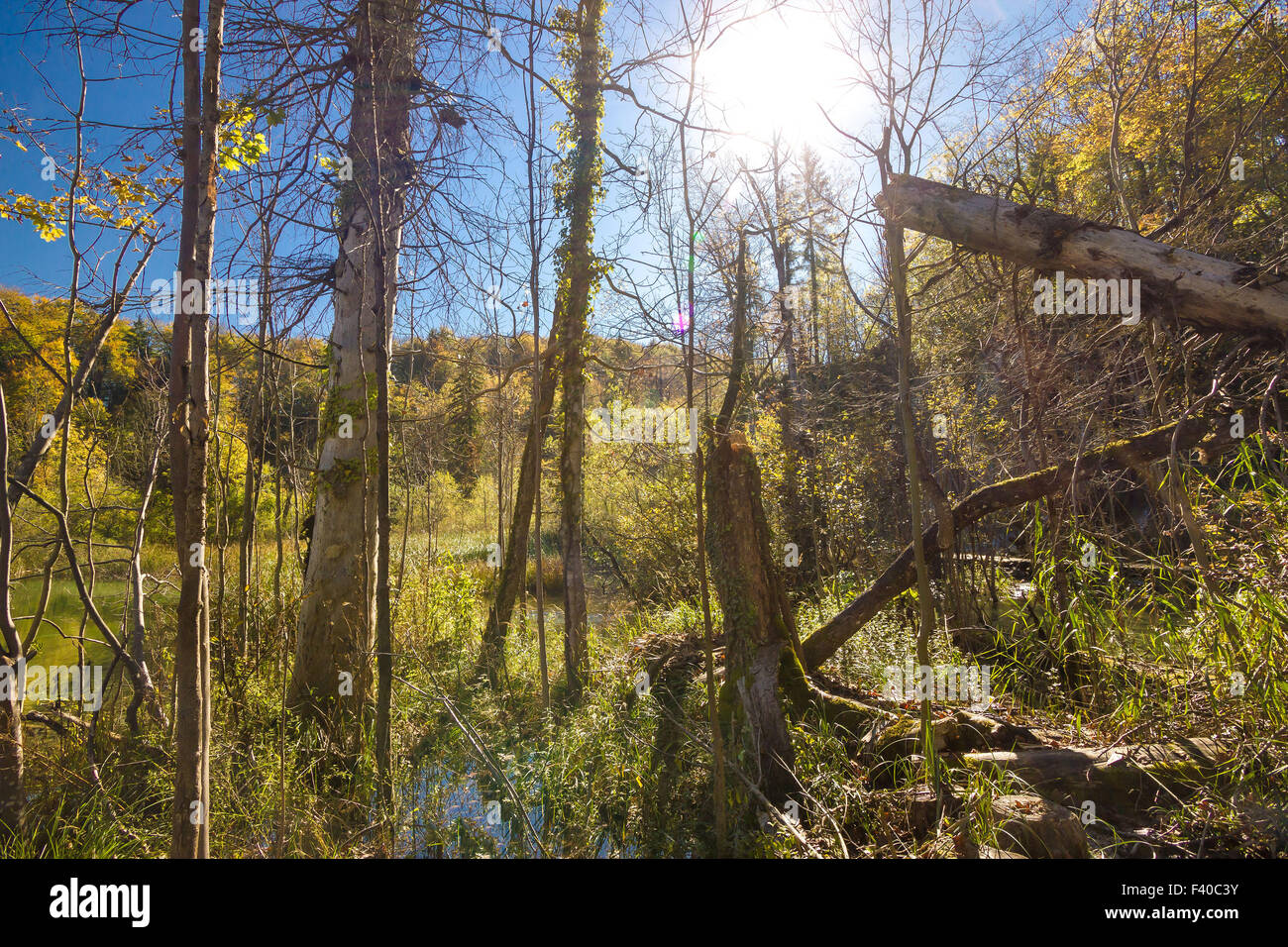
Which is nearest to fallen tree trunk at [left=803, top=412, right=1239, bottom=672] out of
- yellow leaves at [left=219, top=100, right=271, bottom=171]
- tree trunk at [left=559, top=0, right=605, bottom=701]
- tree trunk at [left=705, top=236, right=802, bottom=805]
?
tree trunk at [left=705, top=236, right=802, bottom=805]

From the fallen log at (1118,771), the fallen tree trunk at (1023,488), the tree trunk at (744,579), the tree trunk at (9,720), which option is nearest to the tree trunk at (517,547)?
the tree trunk at (744,579)

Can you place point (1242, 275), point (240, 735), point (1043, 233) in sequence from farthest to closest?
point (240, 735)
point (1043, 233)
point (1242, 275)

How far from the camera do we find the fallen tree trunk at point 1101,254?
279 cm

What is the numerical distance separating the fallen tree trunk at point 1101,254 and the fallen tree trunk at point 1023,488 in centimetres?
59

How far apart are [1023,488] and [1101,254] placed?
147 cm

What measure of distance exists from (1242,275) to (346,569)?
5683 millimetres

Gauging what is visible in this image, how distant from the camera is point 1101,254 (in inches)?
119

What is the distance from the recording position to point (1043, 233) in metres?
3.09

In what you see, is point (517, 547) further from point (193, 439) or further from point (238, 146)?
point (193, 439)

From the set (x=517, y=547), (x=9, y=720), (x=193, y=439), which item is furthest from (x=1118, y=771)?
(x=517, y=547)

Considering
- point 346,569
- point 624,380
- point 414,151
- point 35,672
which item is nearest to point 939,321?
point 624,380

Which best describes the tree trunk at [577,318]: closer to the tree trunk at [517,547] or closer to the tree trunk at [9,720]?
the tree trunk at [517,547]
